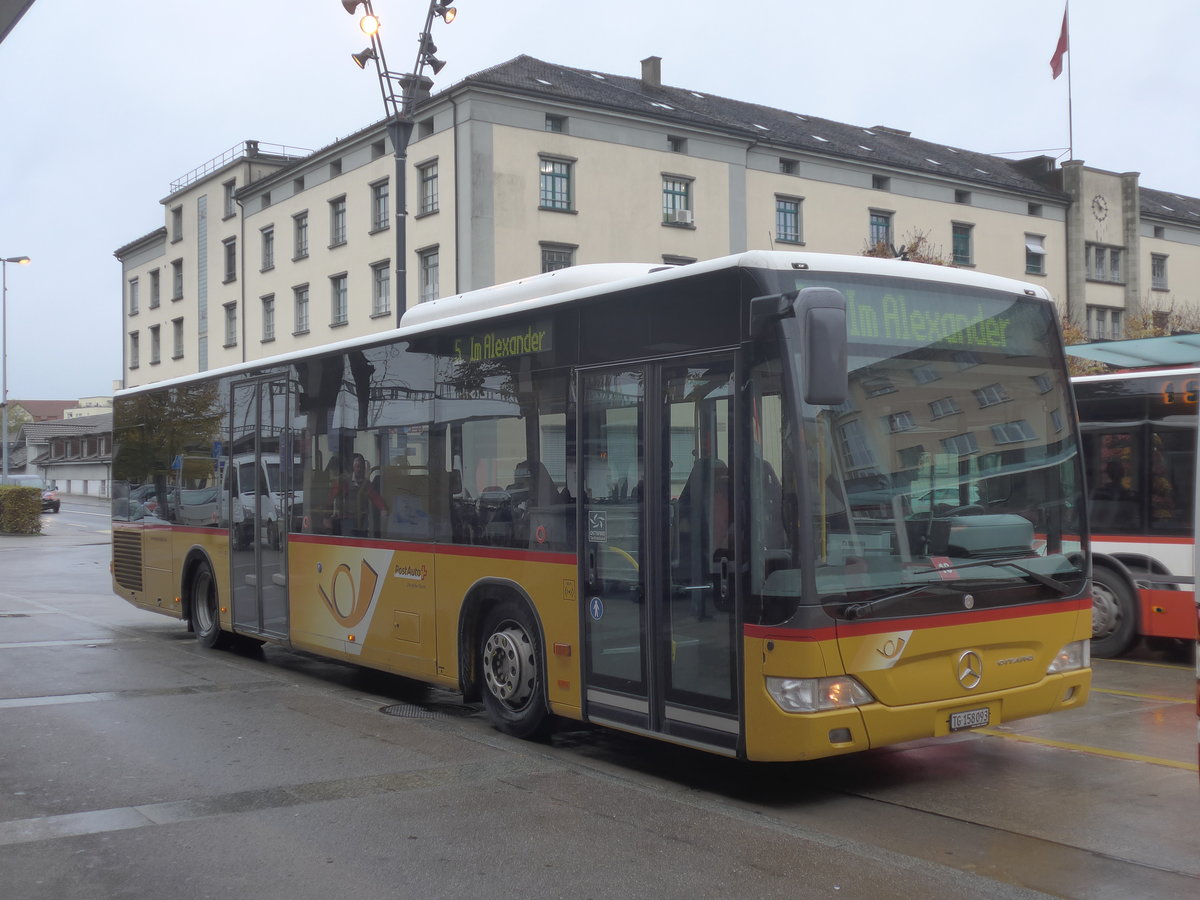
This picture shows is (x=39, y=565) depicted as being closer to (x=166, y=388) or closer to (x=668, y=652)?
(x=166, y=388)

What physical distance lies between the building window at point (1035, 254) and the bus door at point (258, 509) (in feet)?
144

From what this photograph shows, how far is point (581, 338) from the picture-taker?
793 centimetres

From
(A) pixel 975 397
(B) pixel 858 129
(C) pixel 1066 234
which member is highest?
(B) pixel 858 129

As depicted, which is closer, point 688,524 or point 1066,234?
point 688,524

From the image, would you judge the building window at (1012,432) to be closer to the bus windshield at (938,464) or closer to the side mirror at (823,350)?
the bus windshield at (938,464)

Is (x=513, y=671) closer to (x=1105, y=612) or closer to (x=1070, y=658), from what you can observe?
(x=1070, y=658)

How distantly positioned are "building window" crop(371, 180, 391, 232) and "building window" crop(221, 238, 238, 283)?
12.9 m

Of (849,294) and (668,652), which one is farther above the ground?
(849,294)

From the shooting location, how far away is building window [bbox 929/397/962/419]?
684 centimetres

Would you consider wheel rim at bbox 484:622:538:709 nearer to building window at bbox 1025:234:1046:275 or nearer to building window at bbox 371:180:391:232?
building window at bbox 371:180:391:232

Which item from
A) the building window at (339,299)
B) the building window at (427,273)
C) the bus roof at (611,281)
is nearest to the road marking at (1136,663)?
the bus roof at (611,281)

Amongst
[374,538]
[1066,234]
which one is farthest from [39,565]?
[1066,234]

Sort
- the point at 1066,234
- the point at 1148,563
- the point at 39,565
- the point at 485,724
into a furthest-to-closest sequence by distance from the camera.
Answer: the point at 1066,234 < the point at 39,565 < the point at 1148,563 < the point at 485,724

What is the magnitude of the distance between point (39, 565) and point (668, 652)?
24.0 meters
